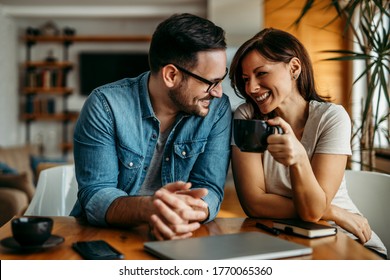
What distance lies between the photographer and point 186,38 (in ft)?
4.33

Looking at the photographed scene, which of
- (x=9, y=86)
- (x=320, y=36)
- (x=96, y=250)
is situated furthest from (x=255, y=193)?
(x=9, y=86)

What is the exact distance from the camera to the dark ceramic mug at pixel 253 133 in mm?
1038

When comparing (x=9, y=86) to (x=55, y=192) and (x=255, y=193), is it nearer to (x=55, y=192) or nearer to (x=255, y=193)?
(x=55, y=192)

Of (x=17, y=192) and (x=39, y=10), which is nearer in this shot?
(x=17, y=192)

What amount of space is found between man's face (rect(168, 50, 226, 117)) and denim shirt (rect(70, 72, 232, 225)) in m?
0.06

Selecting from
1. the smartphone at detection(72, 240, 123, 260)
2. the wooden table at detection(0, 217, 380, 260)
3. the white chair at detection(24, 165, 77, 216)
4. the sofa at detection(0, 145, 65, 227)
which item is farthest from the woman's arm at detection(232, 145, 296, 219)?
the sofa at detection(0, 145, 65, 227)

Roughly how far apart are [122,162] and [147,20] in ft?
20.5

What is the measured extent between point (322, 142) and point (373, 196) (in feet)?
0.98

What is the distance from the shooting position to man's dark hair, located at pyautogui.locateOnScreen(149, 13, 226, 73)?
130cm

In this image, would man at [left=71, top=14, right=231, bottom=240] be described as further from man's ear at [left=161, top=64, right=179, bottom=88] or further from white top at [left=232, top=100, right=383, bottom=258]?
white top at [left=232, top=100, right=383, bottom=258]

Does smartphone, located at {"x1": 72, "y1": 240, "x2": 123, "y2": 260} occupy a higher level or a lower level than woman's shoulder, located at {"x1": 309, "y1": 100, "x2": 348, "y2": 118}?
lower

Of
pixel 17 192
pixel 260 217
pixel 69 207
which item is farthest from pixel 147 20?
pixel 260 217

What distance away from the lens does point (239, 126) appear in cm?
107
